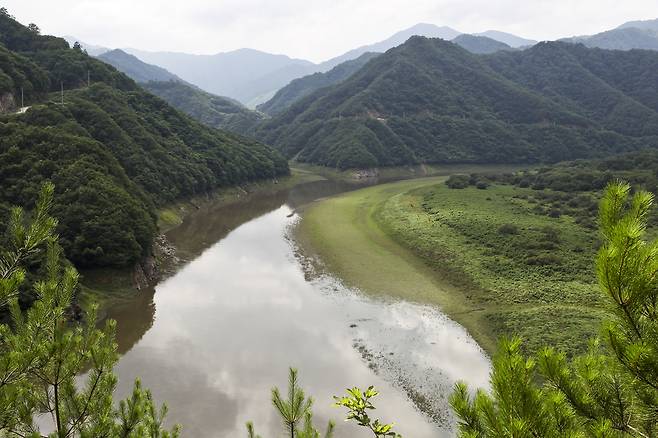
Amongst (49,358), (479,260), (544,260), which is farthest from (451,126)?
(49,358)

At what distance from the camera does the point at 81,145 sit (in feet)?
167

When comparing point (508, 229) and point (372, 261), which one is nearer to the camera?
point (372, 261)

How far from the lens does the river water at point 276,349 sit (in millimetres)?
24367

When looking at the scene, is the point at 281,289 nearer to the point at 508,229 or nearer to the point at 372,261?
the point at 372,261

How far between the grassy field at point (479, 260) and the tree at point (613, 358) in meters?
25.3

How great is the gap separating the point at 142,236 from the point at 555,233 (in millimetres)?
46319

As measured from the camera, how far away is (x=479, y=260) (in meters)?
46.6

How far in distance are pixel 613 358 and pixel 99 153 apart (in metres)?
57.3

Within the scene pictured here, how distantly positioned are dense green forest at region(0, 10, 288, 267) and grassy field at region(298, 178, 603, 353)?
74.3 feet

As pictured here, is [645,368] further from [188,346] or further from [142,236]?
[142,236]

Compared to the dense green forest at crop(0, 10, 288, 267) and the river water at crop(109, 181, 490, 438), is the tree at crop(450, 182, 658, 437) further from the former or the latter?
the dense green forest at crop(0, 10, 288, 267)

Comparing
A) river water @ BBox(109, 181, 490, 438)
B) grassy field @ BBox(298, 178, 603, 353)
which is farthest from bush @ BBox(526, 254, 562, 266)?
river water @ BBox(109, 181, 490, 438)

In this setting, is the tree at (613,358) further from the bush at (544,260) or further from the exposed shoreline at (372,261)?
the bush at (544,260)

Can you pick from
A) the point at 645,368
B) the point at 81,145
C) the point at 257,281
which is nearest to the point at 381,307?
the point at 257,281
